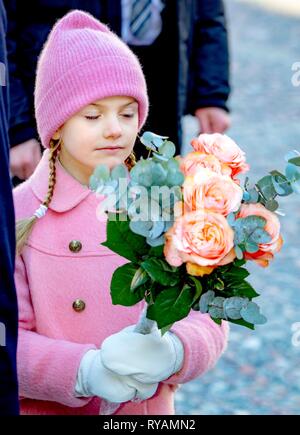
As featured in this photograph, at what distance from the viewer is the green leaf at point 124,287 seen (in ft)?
7.20

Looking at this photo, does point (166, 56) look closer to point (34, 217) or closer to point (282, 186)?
point (34, 217)

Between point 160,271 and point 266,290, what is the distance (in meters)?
3.88

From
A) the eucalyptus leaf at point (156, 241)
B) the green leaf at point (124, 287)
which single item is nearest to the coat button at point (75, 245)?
the green leaf at point (124, 287)

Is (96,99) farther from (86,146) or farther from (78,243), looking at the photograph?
(78,243)

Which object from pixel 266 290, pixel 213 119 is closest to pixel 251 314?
pixel 213 119

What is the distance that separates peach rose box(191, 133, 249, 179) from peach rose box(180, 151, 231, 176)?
3 centimetres

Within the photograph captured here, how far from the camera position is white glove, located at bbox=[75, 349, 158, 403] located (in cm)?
239

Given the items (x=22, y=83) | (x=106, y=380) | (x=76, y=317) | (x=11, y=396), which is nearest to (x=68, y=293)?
(x=76, y=317)

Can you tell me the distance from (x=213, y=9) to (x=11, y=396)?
2.57 metres

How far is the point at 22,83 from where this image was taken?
12.2 feet

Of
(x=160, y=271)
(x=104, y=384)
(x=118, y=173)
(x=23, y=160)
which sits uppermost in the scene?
(x=118, y=173)

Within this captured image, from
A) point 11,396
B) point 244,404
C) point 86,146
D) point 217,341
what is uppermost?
point 86,146

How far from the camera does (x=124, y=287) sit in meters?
2.20

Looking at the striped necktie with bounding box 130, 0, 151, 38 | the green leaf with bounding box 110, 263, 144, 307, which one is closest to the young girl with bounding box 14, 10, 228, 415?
the green leaf with bounding box 110, 263, 144, 307
